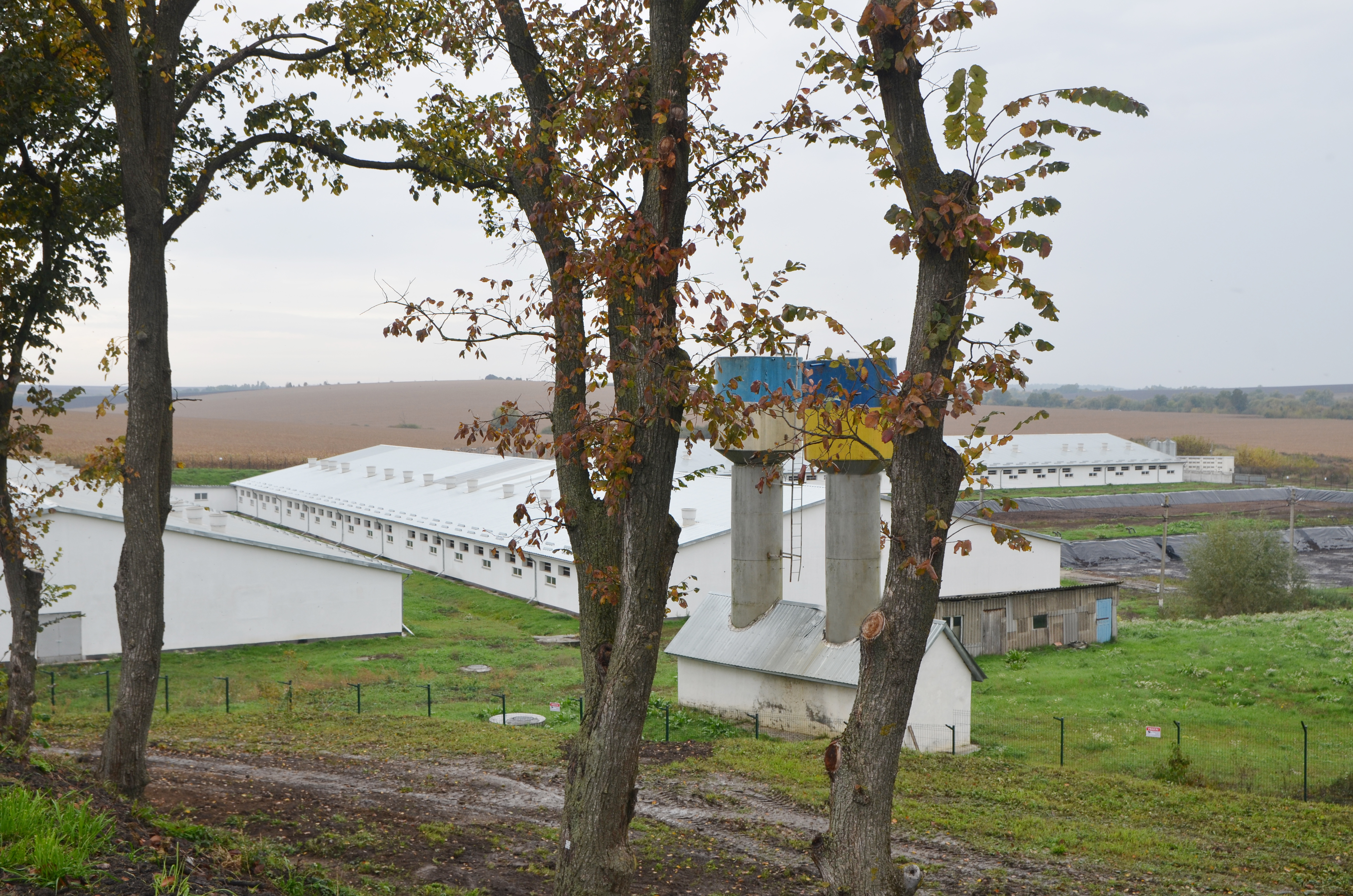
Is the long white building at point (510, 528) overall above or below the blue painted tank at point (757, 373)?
below

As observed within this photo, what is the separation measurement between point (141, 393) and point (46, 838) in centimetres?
560

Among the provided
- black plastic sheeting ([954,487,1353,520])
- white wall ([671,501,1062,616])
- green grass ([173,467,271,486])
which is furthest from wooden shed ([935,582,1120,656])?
green grass ([173,467,271,486])

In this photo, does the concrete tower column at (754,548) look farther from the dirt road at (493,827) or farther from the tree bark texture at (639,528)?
the tree bark texture at (639,528)

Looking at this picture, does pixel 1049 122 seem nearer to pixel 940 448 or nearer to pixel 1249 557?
pixel 940 448

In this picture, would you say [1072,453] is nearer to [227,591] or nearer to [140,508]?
[227,591]

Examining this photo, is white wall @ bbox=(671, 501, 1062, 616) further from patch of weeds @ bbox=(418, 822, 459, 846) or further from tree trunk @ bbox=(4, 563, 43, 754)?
tree trunk @ bbox=(4, 563, 43, 754)


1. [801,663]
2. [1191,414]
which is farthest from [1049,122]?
[1191,414]

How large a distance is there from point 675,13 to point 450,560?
1496 inches

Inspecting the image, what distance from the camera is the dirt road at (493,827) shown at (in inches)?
387

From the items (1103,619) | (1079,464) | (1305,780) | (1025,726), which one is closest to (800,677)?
(1025,726)

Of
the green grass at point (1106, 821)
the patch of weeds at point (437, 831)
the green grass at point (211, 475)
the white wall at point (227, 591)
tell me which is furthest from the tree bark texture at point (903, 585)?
the green grass at point (211, 475)

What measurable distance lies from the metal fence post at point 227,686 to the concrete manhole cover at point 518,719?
593 cm

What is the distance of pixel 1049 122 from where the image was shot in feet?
20.2

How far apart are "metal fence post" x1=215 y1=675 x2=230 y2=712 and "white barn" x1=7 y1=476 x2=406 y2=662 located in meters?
3.28
